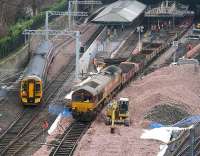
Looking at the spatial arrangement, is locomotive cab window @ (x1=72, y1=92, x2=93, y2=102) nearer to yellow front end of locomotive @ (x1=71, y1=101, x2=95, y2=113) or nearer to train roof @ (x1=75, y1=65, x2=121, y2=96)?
yellow front end of locomotive @ (x1=71, y1=101, x2=95, y2=113)

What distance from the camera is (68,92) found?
169ft

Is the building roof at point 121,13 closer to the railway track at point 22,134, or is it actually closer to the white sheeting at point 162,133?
the railway track at point 22,134

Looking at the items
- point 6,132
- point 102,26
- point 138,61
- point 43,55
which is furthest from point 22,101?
point 102,26

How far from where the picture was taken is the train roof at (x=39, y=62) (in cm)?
4860

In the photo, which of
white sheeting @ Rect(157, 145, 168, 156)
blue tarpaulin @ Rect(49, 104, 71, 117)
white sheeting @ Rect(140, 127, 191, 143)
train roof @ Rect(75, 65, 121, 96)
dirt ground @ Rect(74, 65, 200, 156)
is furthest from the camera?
blue tarpaulin @ Rect(49, 104, 71, 117)

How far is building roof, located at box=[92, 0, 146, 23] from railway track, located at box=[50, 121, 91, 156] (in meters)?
31.8

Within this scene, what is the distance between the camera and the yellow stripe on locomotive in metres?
46.0

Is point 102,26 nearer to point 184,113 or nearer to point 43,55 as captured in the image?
point 43,55

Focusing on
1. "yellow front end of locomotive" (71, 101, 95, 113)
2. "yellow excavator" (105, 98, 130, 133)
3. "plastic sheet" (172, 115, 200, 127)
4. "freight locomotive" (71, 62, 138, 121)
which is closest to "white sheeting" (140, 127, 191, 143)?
"plastic sheet" (172, 115, 200, 127)

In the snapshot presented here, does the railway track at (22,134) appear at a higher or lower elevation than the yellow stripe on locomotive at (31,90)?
lower

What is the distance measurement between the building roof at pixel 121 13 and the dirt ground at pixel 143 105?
17.9 m

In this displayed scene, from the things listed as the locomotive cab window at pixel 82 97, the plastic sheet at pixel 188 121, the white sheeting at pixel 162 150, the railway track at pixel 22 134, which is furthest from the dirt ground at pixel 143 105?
the railway track at pixel 22 134

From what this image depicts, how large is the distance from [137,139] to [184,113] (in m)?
5.90

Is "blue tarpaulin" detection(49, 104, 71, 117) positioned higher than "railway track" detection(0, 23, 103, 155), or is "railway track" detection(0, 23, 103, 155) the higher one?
"blue tarpaulin" detection(49, 104, 71, 117)
